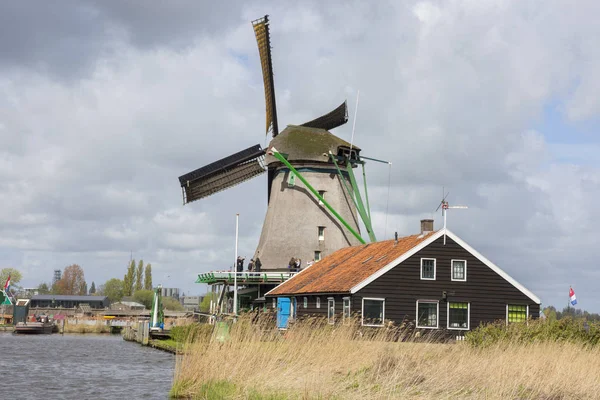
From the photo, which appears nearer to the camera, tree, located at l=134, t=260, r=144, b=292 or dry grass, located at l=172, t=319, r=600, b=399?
dry grass, located at l=172, t=319, r=600, b=399

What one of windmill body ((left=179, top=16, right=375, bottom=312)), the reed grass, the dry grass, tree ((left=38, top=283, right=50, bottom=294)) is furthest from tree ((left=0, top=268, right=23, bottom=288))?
the dry grass

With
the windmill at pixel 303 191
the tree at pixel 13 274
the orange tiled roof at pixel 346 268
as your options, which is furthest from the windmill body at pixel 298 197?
the tree at pixel 13 274

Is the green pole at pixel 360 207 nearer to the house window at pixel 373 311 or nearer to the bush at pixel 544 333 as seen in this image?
the house window at pixel 373 311

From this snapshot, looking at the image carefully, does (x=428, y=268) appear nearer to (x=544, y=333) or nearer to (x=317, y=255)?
(x=544, y=333)

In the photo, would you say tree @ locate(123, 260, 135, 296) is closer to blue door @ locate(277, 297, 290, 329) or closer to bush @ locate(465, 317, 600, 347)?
blue door @ locate(277, 297, 290, 329)

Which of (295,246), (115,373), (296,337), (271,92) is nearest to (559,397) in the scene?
(296,337)

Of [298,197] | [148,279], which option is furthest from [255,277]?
[148,279]

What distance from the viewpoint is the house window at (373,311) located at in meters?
31.7

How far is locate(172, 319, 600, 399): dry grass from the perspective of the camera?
1419cm

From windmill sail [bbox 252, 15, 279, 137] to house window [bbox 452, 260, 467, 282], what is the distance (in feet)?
60.3

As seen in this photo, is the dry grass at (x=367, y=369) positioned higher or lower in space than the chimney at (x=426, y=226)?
lower

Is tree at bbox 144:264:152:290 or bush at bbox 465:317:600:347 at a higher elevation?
tree at bbox 144:264:152:290

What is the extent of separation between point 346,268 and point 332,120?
14047 millimetres

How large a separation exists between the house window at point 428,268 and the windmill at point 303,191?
11.2 m
